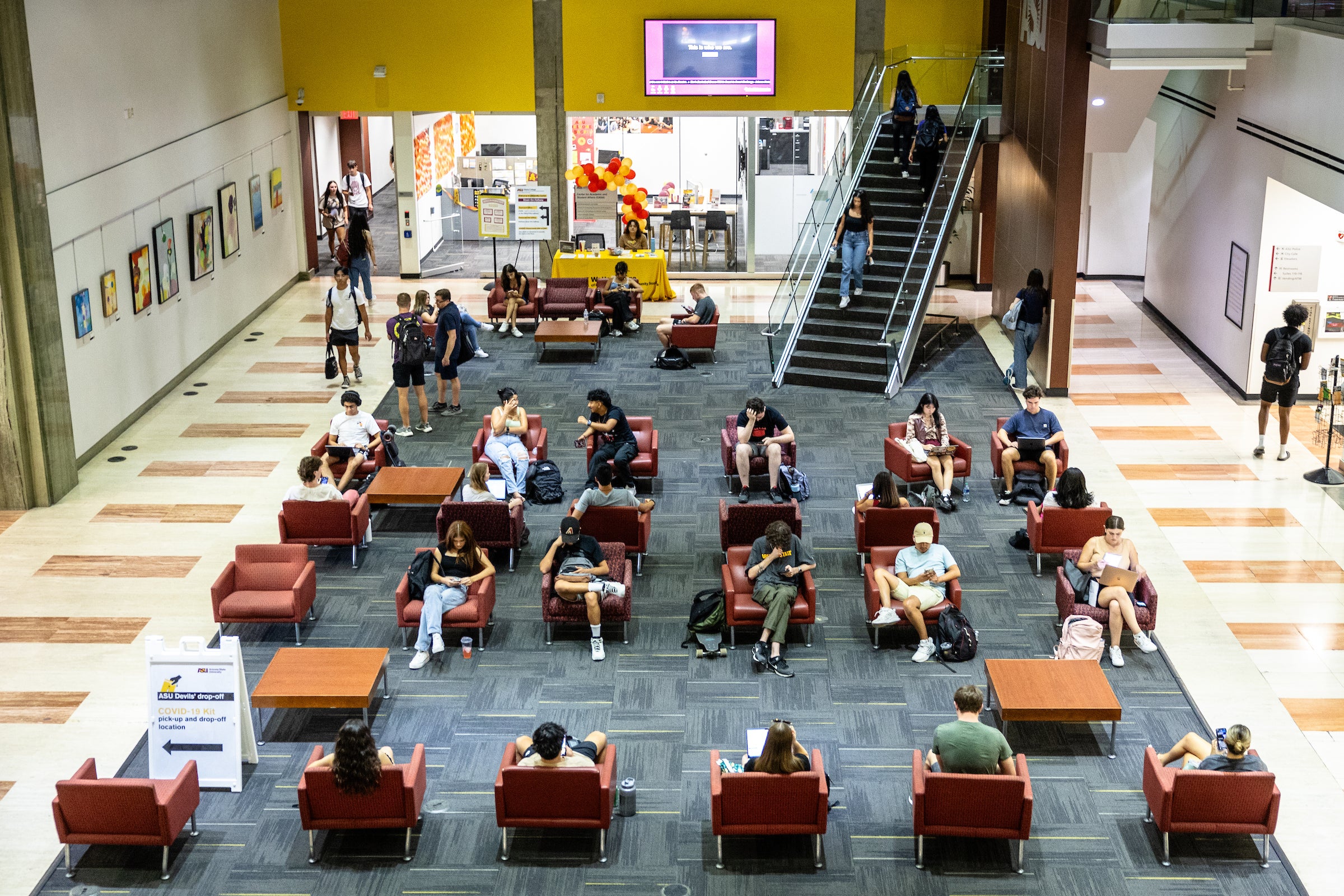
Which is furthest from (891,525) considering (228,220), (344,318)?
(228,220)

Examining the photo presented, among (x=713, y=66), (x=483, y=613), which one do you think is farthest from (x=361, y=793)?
(x=713, y=66)

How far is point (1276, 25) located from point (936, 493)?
6.54 meters

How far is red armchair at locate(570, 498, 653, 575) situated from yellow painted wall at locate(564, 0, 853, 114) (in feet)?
39.5

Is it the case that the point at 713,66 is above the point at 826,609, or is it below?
above

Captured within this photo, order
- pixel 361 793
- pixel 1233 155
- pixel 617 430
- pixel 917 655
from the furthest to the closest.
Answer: pixel 1233 155 < pixel 617 430 < pixel 917 655 < pixel 361 793

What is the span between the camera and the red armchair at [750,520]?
10992 millimetres

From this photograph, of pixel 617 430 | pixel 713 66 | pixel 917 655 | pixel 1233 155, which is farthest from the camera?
pixel 713 66

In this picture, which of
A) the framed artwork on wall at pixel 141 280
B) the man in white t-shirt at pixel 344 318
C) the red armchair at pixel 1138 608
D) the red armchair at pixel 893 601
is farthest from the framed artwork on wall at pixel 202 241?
the red armchair at pixel 1138 608

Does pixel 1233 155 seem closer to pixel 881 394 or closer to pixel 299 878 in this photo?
pixel 881 394

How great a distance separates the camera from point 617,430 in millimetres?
12570

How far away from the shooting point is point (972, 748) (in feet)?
25.1

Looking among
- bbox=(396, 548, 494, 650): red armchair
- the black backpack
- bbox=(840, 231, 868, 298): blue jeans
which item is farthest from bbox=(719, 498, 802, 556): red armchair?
bbox=(840, 231, 868, 298): blue jeans

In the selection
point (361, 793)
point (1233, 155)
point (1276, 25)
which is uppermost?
point (1276, 25)

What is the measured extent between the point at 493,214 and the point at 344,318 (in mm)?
5744
